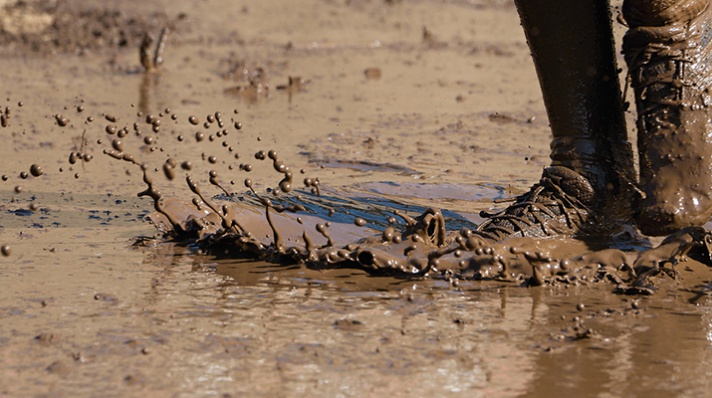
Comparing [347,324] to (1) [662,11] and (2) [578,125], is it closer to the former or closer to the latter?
(2) [578,125]

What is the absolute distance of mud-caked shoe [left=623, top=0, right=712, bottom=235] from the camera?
3279mm

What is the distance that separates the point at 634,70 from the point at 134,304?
1677mm

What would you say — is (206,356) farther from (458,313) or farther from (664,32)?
(664,32)

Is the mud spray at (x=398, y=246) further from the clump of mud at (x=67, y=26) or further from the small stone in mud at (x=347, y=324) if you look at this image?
the clump of mud at (x=67, y=26)

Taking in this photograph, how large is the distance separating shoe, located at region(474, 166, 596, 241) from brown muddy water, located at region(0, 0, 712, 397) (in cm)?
19

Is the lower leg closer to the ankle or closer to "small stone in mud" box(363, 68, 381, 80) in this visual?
the ankle

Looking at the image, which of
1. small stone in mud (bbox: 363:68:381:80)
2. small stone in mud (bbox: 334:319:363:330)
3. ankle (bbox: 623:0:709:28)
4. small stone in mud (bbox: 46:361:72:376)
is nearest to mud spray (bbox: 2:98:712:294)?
small stone in mud (bbox: 334:319:363:330)

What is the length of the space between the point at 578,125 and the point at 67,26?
6.36 m

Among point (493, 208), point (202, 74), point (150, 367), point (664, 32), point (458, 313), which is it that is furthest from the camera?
point (202, 74)

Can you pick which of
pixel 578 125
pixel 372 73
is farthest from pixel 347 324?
Result: pixel 372 73

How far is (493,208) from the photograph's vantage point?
402 cm

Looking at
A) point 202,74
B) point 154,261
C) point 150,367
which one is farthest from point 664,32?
point 202,74

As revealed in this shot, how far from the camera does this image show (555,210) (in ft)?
11.6

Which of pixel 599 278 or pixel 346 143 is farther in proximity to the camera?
pixel 346 143
